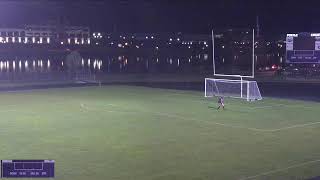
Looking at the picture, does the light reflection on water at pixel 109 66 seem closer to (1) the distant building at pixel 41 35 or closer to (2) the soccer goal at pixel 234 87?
(2) the soccer goal at pixel 234 87

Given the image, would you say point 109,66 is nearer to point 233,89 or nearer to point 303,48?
point 303,48

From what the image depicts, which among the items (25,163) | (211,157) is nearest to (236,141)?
(211,157)

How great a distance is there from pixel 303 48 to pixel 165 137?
36.8 meters

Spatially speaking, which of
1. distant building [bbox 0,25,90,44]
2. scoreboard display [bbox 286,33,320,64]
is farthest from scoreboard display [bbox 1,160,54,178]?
distant building [bbox 0,25,90,44]

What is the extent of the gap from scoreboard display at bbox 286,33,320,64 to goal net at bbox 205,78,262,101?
57.6 ft

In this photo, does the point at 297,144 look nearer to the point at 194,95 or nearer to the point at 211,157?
the point at 211,157

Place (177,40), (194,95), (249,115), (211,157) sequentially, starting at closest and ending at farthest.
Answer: (211,157)
(249,115)
(194,95)
(177,40)

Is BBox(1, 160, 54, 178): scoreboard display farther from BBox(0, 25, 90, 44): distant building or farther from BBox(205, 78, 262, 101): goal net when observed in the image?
BBox(0, 25, 90, 44): distant building

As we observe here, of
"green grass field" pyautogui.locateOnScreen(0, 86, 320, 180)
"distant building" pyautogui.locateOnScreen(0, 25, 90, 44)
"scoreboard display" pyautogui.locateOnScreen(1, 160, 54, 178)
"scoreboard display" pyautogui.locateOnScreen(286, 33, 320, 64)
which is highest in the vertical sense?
"distant building" pyautogui.locateOnScreen(0, 25, 90, 44)

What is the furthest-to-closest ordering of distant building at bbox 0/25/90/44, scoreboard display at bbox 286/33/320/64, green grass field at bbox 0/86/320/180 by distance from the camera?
distant building at bbox 0/25/90/44, scoreboard display at bbox 286/33/320/64, green grass field at bbox 0/86/320/180

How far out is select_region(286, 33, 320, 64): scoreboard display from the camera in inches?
1966

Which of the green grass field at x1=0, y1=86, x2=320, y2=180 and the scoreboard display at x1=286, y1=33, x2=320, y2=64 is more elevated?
the scoreboard display at x1=286, y1=33, x2=320, y2=64

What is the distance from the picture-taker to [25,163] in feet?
26.0

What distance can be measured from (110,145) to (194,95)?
18365 millimetres
